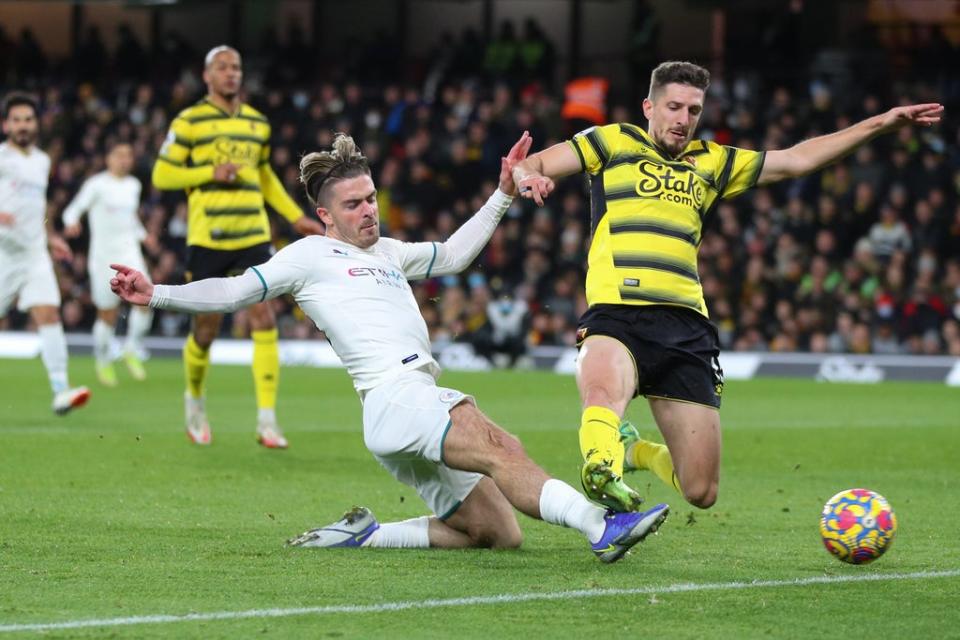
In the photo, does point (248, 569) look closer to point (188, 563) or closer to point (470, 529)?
point (188, 563)

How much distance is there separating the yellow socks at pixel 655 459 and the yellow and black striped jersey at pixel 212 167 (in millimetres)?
4155

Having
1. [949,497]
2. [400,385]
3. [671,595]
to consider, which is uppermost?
[400,385]

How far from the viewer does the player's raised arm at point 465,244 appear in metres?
7.15

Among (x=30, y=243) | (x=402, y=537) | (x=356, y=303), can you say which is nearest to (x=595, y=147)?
(x=356, y=303)

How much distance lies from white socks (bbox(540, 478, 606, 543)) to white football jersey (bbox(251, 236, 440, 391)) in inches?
36.1

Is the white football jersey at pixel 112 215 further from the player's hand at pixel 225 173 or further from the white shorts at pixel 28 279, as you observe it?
the player's hand at pixel 225 173

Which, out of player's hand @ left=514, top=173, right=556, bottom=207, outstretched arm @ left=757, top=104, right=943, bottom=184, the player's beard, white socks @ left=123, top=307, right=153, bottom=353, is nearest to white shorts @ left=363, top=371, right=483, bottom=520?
player's hand @ left=514, top=173, right=556, bottom=207

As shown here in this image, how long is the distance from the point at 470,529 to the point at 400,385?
2.42 ft

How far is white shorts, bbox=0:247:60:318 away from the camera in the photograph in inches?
495

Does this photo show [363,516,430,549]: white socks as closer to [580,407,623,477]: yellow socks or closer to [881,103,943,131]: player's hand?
[580,407,623,477]: yellow socks

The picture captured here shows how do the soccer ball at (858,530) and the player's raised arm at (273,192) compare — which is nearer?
the soccer ball at (858,530)

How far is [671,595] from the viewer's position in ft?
18.9

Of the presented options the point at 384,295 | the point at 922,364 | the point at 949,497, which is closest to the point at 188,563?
the point at 384,295

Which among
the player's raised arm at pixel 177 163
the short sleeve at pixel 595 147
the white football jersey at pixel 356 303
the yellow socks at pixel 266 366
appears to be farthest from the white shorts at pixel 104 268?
the short sleeve at pixel 595 147
